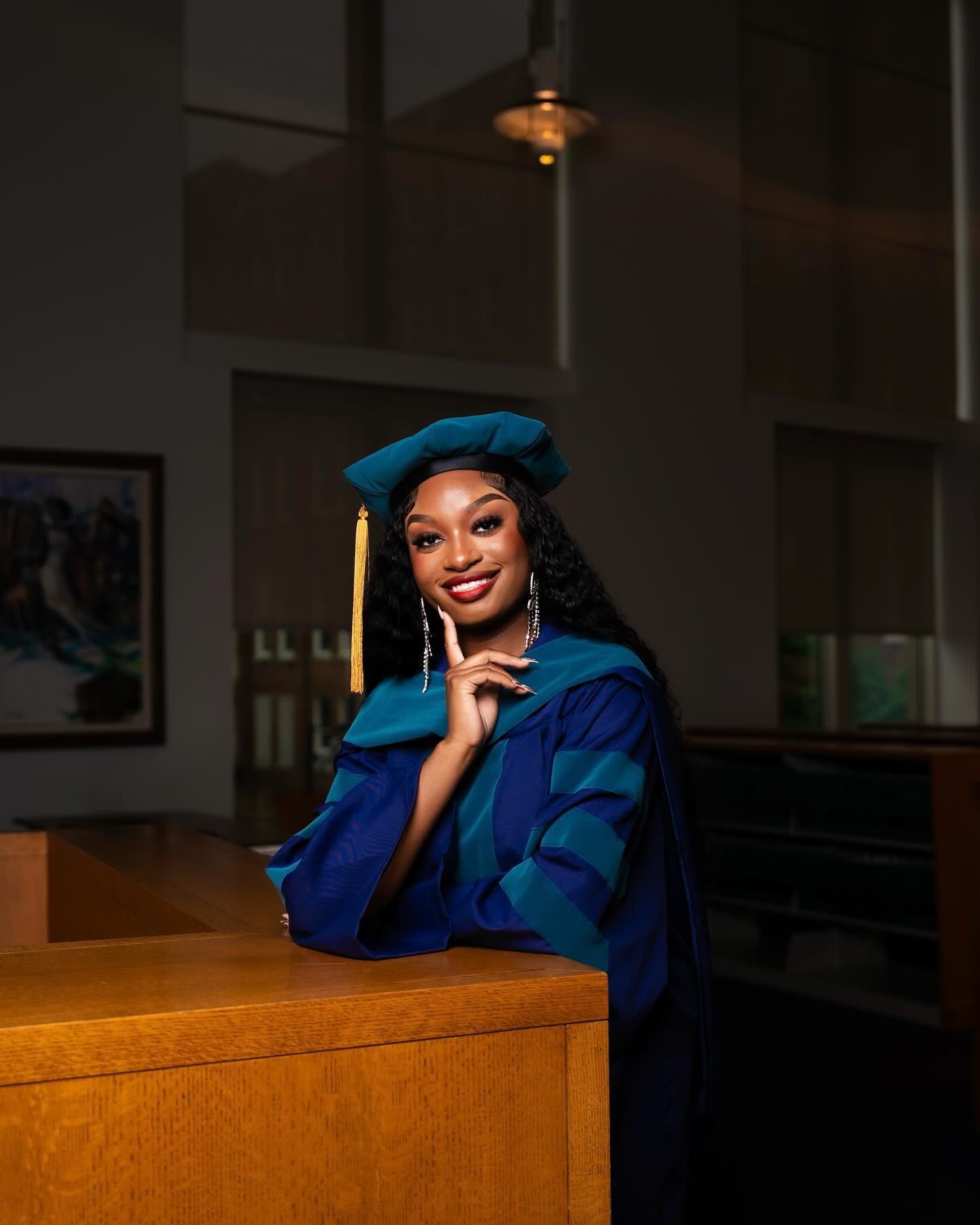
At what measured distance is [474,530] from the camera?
66.9 inches

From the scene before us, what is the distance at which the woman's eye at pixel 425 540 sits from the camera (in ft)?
5.62

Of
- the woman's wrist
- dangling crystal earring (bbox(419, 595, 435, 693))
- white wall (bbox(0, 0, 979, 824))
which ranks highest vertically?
white wall (bbox(0, 0, 979, 824))

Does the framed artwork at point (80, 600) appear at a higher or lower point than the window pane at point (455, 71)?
lower

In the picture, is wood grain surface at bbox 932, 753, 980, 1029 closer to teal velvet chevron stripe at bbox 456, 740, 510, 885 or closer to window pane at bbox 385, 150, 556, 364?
window pane at bbox 385, 150, 556, 364

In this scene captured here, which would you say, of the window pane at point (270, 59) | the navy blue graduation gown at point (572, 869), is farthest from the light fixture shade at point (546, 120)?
the navy blue graduation gown at point (572, 869)

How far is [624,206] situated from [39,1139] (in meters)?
6.96

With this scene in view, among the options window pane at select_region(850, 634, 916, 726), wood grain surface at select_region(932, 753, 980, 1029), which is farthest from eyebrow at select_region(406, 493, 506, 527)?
window pane at select_region(850, 634, 916, 726)

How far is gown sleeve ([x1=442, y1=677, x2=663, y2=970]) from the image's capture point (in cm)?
142

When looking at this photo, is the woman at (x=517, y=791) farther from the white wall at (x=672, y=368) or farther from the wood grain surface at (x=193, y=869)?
the white wall at (x=672, y=368)

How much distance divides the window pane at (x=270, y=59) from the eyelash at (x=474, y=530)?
5351 mm

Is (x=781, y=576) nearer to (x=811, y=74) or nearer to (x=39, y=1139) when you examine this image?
(x=811, y=74)

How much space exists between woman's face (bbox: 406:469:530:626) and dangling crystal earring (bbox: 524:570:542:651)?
3 cm

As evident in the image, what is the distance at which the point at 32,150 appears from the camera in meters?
5.91

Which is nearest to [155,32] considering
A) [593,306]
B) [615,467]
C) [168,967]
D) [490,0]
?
[490,0]
